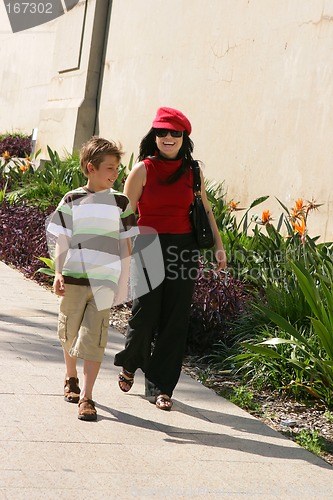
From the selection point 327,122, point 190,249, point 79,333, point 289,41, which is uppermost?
point 289,41

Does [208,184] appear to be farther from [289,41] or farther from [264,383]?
[264,383]

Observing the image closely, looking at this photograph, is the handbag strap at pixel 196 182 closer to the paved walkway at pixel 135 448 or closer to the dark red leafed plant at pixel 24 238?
the paved walkway at pixel 135 448

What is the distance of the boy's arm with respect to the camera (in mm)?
5375

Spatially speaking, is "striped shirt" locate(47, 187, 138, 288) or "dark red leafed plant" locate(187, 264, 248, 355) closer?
"striped shirt" locate(47, 187, 138, 288)

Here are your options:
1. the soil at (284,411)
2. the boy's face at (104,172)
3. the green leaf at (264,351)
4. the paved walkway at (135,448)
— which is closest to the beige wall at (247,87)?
the soil at (284,411)

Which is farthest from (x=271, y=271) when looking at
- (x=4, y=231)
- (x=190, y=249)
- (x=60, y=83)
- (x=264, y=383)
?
(x=60, y=83)

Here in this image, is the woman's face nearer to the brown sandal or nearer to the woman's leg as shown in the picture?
the woman's leg

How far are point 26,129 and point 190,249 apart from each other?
47.7 feet

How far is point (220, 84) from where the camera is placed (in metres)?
10.9

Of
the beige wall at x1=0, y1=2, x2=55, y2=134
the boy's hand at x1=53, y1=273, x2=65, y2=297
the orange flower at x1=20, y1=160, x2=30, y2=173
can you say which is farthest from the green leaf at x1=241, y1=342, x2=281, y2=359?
the beige wall at x1=0, y1=2, x2=55, y2=134

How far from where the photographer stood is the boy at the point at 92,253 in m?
5.35

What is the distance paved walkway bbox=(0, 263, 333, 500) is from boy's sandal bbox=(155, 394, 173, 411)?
33 millimetres

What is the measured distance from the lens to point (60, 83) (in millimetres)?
15508

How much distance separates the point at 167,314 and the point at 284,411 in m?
0.92
